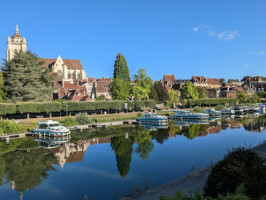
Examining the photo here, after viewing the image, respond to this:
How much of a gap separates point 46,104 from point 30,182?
126ft

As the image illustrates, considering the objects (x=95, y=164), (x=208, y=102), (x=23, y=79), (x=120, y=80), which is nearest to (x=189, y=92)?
(x=208, y=102)

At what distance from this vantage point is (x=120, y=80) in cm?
7469

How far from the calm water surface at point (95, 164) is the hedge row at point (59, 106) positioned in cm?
1913

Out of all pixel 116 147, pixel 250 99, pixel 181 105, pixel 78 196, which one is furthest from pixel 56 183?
pixel 250 99

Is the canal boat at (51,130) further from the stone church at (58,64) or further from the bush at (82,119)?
the stone church at (58,64)

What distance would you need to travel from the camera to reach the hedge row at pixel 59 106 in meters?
48.5

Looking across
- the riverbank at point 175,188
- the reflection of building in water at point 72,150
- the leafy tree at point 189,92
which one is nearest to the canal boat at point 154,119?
the reflection of building in water at point 72,150

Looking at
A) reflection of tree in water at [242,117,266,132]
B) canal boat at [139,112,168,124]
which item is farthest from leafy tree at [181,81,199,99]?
reflection of tree in water at [242,117,266,132]

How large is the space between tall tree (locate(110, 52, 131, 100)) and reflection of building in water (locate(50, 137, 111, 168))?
4097cm

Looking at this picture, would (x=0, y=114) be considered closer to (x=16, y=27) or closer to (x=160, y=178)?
(x=160, y=178)

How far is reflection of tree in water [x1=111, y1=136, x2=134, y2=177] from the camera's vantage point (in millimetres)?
19587

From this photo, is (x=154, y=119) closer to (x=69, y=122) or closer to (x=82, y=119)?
(x=82, y=119)

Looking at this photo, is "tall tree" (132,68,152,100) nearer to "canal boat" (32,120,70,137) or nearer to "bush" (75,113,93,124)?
"bush" (75,113,93,124)

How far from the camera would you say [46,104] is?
52844 mm
